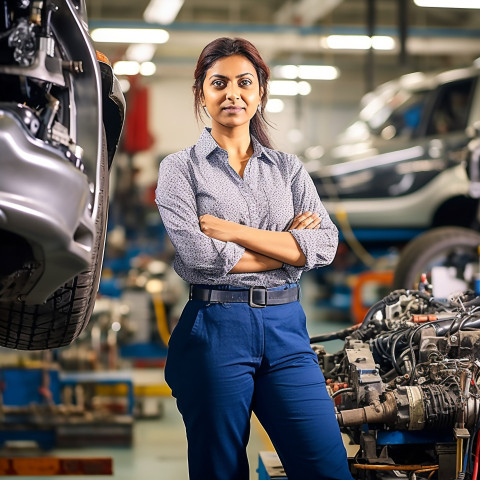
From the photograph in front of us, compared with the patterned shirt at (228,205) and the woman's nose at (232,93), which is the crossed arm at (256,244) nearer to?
the patterned shirt at (228,205)

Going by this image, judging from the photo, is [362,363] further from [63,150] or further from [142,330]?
[142,330]

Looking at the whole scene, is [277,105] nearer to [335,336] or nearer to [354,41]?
[354,41]

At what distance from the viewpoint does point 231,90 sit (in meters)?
2.65

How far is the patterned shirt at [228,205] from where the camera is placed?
8.34 feet

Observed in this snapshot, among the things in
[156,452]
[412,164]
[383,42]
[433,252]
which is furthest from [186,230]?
[383,42]

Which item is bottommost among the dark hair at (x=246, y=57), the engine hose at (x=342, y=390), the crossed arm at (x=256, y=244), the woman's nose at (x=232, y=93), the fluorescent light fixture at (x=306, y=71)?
the engine hose at (x=342, y=390)

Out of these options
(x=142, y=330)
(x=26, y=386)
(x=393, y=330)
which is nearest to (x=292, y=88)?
(x=142, y=330)

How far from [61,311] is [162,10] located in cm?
1349

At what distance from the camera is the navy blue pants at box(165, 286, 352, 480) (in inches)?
99.5

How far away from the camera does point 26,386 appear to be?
18.1 feet

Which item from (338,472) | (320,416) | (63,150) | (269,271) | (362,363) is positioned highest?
(63,150)

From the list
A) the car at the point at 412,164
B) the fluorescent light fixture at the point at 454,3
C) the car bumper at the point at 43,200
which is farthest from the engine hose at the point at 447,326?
the fluorescent light fixture at the point at 454,3

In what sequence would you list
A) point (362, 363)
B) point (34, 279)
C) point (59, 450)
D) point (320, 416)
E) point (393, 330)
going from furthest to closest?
point (59, 450) < point (393, 330) < point (362, 363) < point (320, 416) < point (34, 279)

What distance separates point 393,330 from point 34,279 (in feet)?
6.11
